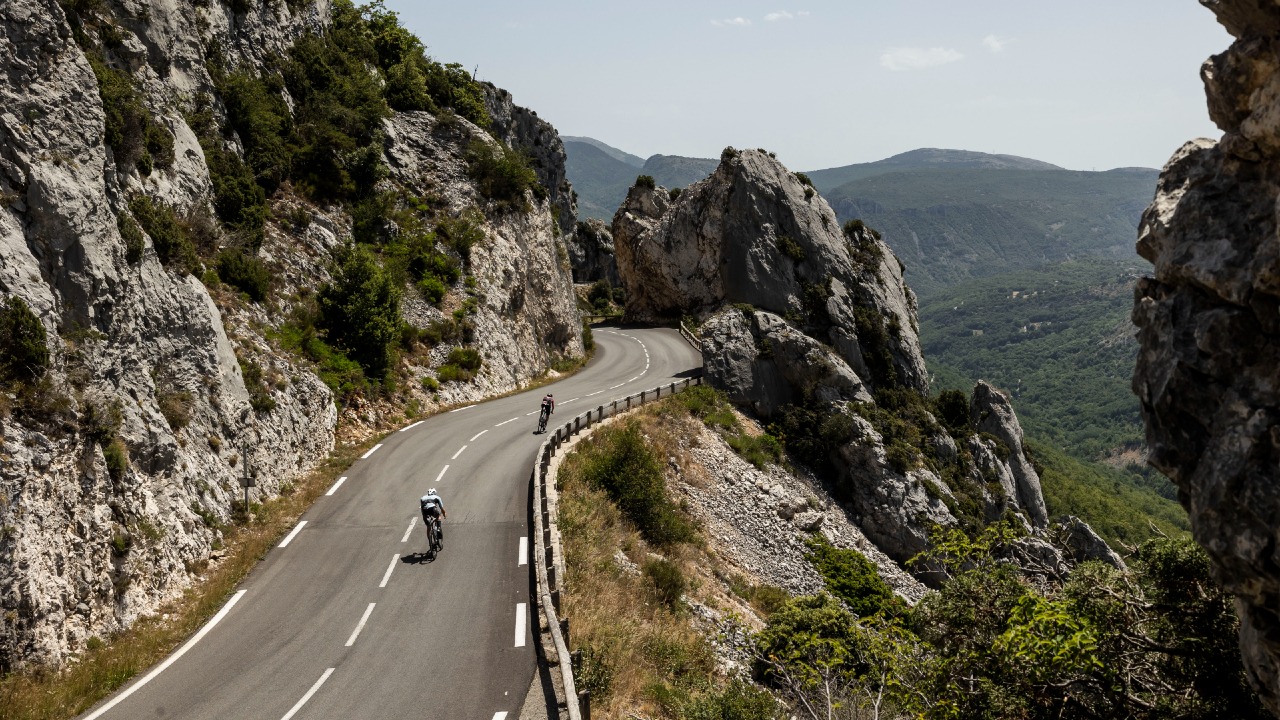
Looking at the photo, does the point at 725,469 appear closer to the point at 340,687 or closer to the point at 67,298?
the point at 340,687

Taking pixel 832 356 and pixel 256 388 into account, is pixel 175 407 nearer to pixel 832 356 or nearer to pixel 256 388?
pixel 256 388

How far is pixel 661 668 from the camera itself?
17359mm

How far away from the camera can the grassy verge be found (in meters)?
15.1

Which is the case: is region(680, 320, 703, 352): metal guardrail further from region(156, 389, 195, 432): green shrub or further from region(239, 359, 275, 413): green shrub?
region(156, 389, 195, 432): green shrub

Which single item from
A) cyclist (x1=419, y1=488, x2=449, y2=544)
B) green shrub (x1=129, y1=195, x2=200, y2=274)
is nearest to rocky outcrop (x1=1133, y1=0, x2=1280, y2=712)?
cyclist (x1=419, y1=488, x2=449, y2=544)

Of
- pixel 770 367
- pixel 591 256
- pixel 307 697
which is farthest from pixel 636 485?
pixel 591 256

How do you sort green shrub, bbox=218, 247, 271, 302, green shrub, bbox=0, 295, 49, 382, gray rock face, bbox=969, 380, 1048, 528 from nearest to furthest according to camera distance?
1. green shrub, bbox=0, 295, 49, 382
2. green shrub, bbox=218, 247, 271, 302
3. gray rock face, bbox=969, 380, 1048, 528

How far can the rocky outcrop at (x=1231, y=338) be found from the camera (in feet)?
35.3

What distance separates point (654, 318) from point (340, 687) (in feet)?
169

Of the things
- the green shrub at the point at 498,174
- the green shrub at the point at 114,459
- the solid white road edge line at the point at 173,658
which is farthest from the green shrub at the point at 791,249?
the green shrub at the point at 114,459

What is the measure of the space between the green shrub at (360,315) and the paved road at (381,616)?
5055 millimetres

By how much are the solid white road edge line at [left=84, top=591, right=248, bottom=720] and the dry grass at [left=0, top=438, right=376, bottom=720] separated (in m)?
0.18

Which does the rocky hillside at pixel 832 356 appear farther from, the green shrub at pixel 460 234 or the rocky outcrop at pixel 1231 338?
the rocky outcrop at pixel 1231 338

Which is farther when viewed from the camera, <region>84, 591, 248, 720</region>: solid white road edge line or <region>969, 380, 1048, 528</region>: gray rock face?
<region>969, 380, 1048, 528</region>: gray rock face
